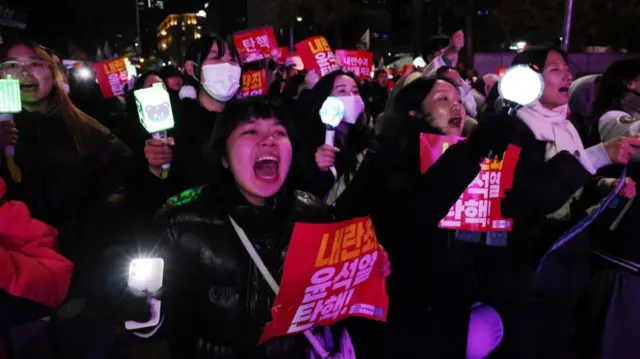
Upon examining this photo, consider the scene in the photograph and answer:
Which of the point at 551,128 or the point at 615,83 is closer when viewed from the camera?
the point at 551,128

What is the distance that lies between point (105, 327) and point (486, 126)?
7.93 ft

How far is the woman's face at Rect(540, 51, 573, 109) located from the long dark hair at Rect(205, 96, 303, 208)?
1623 millimetres

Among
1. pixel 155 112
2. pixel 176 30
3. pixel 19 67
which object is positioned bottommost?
pixel 155 112

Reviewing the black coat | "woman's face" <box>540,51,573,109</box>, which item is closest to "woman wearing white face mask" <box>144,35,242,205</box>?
the black coat

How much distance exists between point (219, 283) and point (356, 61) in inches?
340

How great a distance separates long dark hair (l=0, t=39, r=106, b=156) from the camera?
327 centimetres

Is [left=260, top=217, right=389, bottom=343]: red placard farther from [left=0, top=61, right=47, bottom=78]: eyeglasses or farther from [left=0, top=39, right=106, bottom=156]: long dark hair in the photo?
[left=0, top=61, right=47, bottom=78]: eyeglasses

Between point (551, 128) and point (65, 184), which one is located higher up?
point (551, 128)

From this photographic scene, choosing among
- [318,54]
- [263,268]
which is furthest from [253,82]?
[263,268]

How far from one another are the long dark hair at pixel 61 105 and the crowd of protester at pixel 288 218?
1cm

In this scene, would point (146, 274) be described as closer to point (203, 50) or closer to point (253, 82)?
point (203, 50)

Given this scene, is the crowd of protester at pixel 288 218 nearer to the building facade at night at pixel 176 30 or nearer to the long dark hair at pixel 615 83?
the long dark hair at pixel 615 83

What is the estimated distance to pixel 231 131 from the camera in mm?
2348

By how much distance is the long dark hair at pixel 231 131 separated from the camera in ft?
7.61
